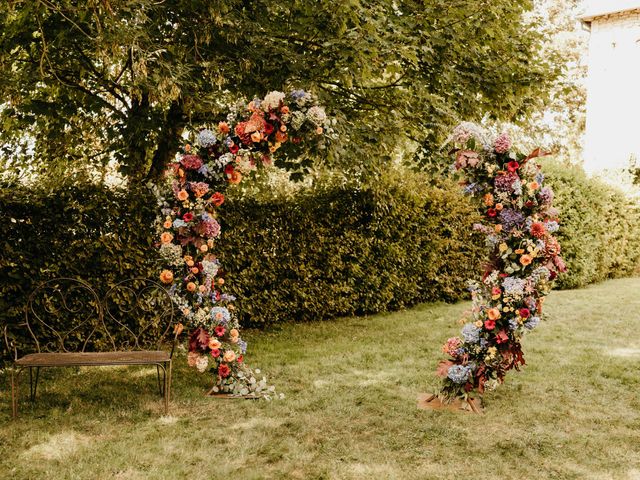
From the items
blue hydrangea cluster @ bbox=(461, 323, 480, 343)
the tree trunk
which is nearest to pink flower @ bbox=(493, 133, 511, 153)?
blue hydrangea cluster @ bbox=(461, 323, 480, 343)

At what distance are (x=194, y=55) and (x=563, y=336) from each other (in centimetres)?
594

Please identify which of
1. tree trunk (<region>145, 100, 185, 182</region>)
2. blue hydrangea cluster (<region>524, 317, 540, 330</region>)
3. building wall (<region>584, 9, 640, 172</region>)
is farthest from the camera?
building wall (<region>584, 9, 640, 172</region>)

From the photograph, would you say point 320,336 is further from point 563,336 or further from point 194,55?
point 194,55

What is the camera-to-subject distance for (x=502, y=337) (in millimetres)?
5035

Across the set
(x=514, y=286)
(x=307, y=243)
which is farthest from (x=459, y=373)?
(x=307, y=243)

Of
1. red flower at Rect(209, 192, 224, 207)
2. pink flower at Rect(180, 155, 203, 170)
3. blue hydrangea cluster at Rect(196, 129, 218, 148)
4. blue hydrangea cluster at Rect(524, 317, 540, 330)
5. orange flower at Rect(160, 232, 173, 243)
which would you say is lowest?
blue hydrangea cluster at Rect(524, 317, 540, 330)

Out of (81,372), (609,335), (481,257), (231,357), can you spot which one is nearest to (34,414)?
(81,372)

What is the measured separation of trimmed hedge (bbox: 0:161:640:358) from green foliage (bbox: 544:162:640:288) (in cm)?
4

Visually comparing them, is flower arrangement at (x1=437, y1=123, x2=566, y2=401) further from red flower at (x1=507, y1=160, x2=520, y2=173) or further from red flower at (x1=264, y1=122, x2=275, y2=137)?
red flower at (x1=264, y1=122, x2=275, y2=137)

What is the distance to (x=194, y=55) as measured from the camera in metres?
6.40

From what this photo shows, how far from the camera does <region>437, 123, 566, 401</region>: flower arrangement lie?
5039mm

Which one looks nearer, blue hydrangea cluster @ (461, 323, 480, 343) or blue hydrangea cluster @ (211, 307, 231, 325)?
blue hydrangea cluster @ (461, 323, 480, 343)

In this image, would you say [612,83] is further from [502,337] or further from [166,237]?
[166,237]

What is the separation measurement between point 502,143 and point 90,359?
3.88 m
